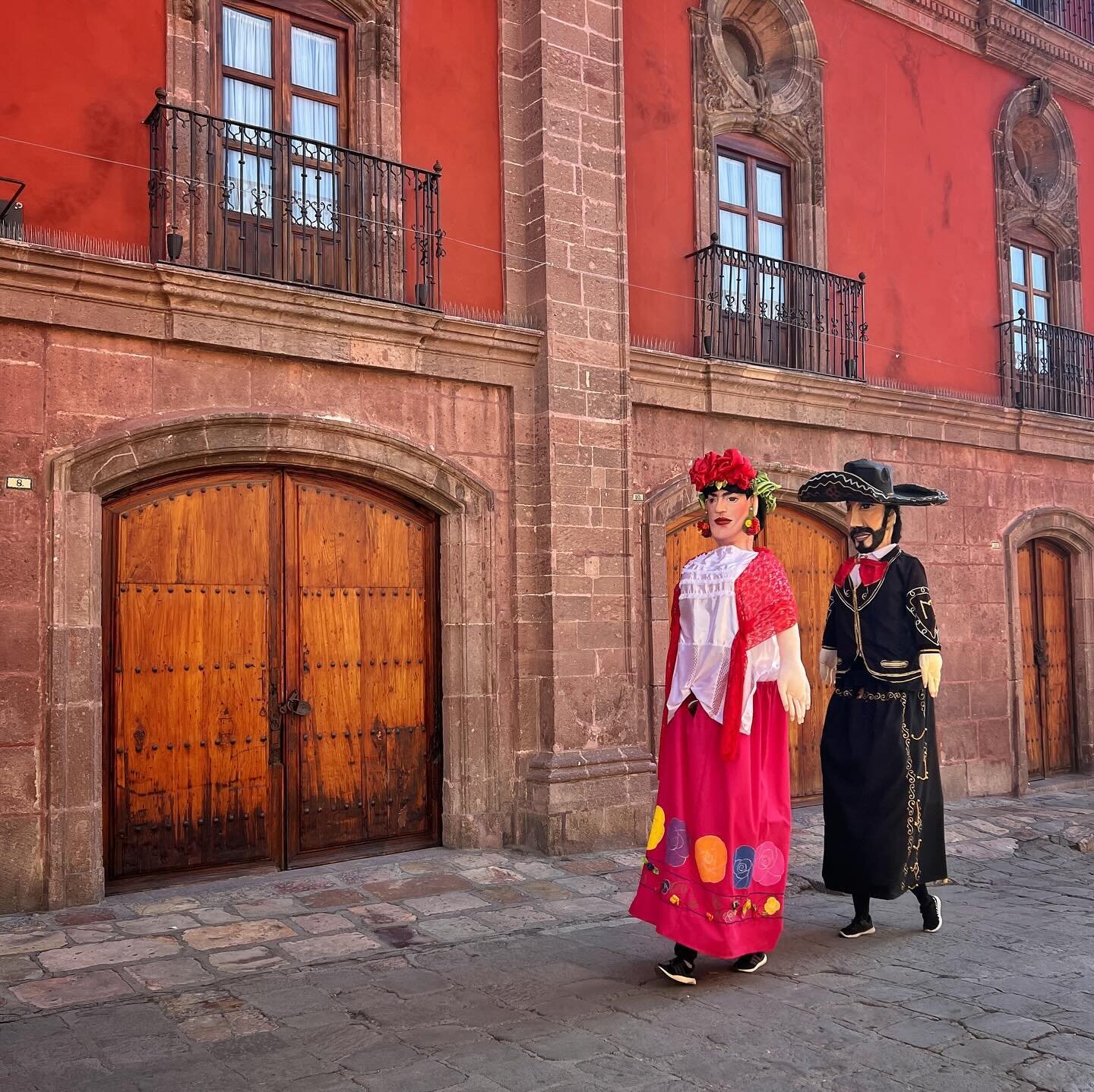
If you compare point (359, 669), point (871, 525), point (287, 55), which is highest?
point (287, 55)

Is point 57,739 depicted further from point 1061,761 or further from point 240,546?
point 1061,761

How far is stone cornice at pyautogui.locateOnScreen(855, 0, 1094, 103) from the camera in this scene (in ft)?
35.9

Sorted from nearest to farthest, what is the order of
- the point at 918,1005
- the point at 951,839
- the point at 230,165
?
the point at 918,1005 < the point at 230,165 < the point at 951,839

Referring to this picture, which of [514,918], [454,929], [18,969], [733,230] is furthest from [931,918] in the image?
[733,230]

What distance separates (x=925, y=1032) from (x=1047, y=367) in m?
9.55

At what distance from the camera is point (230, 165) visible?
22.8 feet

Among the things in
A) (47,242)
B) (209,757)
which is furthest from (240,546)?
(47,242)

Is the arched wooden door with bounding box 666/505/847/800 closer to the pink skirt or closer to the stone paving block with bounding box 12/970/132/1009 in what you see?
the pink skirt

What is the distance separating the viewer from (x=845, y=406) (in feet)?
32.2

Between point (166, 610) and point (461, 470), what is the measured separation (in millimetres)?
2047

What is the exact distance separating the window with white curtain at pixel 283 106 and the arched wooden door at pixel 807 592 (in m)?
4.35

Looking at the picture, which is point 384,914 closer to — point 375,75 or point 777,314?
point 375,75

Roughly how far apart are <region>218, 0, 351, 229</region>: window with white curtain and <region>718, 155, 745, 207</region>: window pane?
347 cm

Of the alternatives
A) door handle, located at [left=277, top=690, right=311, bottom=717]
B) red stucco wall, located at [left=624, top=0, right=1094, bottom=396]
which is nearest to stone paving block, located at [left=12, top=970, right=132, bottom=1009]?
door handle, located at [left=277, top=690, right=311, bottom=717]
